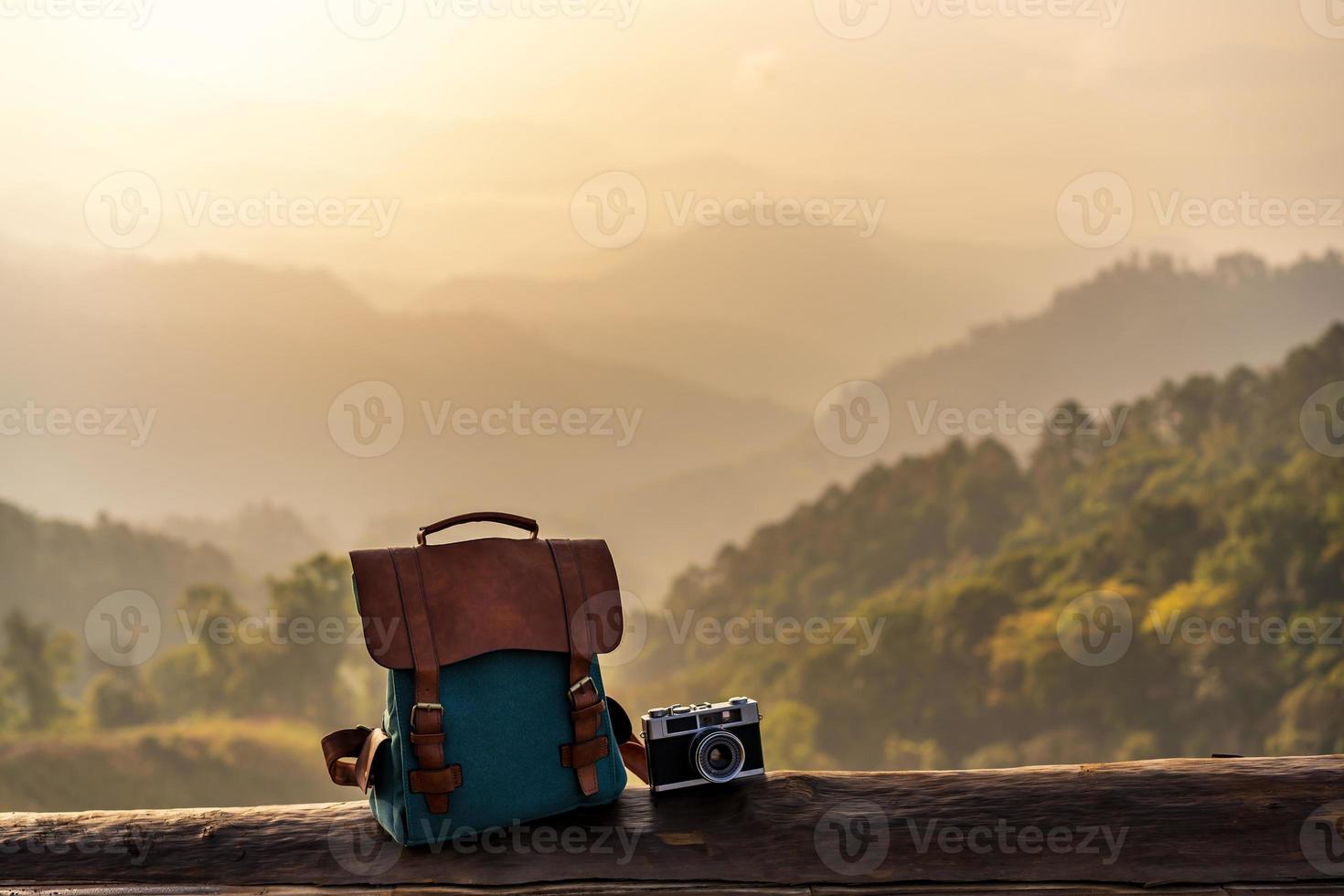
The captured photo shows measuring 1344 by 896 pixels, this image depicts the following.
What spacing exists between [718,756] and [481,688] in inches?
16.9

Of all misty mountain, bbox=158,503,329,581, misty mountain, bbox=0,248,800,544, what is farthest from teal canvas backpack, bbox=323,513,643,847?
misty mountain, bbox=158,503,329,581

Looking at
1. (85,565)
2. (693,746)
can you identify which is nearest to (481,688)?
(693,746)

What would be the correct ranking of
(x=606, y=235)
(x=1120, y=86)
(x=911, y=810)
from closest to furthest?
1. (x=911, y=810)
2. (x=1120, y=86)
3. (x=606, y=235)

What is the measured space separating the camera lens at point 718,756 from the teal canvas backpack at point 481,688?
13 cm

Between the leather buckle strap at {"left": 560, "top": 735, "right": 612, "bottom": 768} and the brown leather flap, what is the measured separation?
0.15 m

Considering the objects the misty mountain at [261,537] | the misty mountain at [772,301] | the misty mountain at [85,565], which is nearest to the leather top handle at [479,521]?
the misty mountain at [772,301]

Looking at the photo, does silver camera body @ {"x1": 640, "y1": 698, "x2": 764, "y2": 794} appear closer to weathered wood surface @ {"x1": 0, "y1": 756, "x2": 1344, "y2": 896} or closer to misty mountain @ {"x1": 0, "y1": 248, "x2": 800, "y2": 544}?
weathered wood surface @ {"x1": 0, "y1": 756, "x2": 1344, "y2": 896}

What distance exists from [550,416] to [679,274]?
3.16 metres

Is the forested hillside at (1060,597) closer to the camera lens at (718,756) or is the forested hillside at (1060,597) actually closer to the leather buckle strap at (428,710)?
the camera lens at (718,756)

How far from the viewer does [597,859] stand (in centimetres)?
166

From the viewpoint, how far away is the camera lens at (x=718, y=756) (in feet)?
5.92

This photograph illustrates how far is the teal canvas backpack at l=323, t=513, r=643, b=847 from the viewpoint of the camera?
Result: 164 cm

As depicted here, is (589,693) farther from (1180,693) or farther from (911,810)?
(1180,693)

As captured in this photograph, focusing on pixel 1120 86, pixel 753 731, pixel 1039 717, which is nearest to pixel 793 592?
pixel 1039 717
